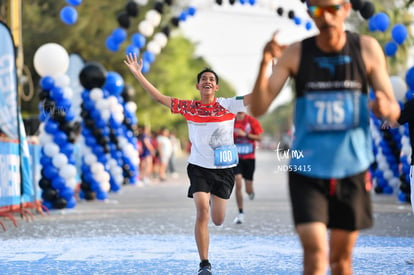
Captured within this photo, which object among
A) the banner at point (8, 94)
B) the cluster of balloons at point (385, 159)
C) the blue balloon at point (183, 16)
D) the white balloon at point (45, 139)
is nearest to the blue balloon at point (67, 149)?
the white balloon at point (45, 139)

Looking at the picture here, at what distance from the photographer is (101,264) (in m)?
7.87

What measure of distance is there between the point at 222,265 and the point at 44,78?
7899mm

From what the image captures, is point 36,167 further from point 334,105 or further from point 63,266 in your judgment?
point 334,105

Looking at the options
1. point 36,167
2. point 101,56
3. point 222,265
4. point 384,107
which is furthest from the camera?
point 101,56

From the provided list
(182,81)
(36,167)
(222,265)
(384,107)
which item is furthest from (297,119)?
(182,81)

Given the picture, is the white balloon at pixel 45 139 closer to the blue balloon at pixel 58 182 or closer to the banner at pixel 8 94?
the blue balloon at pixel 58 182

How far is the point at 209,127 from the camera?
729 cm

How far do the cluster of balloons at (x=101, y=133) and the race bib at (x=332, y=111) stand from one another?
1419cm

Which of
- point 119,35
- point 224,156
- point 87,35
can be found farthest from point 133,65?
point 87,35

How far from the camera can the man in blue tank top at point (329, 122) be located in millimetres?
4160

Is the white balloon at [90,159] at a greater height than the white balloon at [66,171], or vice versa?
the white balloon at [90,159]

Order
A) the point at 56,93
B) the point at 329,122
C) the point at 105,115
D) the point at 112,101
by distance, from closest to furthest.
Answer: the point at 329,122
the point at 56,93
the point at 105,115
the point at 112,101

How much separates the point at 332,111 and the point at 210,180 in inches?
125

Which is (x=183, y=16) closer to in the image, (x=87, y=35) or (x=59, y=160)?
(x=59, y=160)
